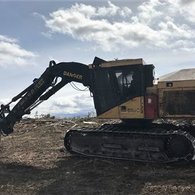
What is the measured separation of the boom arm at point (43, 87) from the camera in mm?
15367

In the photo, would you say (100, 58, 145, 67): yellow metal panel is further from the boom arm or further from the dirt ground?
the dirt ground

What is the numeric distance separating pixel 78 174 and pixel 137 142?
6.95ft

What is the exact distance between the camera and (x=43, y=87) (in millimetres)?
15852

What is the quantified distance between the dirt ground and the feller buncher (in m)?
0.41

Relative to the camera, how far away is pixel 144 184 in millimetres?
11508

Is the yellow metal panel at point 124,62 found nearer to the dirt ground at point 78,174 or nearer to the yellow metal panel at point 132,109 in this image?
the yellow metal panel at point 132,109

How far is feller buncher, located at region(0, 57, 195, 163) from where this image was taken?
1368cm

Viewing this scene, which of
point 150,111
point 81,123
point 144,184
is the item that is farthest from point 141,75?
point 81,123

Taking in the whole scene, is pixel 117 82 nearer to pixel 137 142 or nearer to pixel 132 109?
pixel 132 109

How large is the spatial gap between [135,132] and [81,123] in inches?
334

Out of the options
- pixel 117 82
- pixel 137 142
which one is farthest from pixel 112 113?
pixel 137 142

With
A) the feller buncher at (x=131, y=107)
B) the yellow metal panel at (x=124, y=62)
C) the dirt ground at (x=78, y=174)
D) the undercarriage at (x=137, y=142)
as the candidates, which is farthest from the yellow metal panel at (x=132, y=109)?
the dirt ground at (x=78, y=174)

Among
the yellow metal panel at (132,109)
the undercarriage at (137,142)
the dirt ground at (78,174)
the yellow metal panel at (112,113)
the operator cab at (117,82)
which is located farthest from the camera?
the yellow metal panel at (112,113)

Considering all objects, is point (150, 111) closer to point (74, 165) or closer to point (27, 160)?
point (74, 165)
